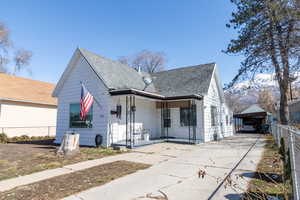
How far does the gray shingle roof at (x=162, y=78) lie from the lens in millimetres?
11055

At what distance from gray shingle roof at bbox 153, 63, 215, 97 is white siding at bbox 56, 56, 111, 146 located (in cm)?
495

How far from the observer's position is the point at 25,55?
28062mm

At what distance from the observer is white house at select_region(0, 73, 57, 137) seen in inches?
535

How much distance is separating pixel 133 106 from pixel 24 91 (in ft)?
38.6

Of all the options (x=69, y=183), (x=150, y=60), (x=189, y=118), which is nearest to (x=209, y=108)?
(x=189, y=118)

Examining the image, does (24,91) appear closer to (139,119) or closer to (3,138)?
(3,138)

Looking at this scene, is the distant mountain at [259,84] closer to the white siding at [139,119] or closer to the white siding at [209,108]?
the white siding at [209,108]

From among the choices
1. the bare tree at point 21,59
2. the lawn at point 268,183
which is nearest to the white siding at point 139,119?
the lawn at point 268,183

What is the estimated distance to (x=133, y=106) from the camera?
10.7m

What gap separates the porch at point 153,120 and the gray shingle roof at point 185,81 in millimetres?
1037

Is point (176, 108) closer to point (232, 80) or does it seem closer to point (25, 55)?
point (232, 80)

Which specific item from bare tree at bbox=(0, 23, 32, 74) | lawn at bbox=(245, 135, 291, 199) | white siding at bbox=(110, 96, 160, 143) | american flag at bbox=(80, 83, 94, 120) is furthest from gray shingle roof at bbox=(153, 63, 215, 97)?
bare tree at bbox=(0, 23, 32, 74)

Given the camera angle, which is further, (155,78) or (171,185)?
(155,78)

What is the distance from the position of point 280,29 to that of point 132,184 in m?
10.8
